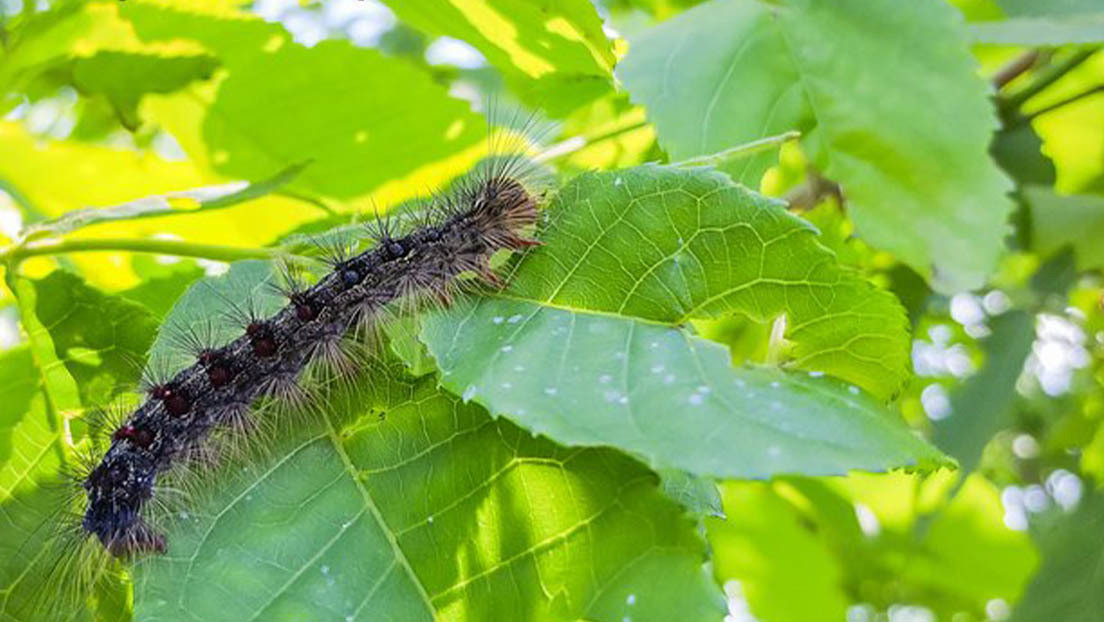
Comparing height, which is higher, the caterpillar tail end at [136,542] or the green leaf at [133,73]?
the green leaf at [133,73]

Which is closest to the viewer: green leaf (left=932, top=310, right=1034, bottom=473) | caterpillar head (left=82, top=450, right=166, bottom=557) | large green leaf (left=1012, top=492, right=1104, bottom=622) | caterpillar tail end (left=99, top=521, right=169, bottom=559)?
caterpillar tail end (left=99, top=521, right=169, bottom=559)

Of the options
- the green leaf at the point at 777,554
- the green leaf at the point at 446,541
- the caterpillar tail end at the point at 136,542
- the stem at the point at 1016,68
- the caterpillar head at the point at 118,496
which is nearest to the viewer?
the green leaf at the point at 446,541

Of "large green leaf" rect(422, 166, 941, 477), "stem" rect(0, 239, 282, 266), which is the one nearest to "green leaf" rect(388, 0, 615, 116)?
"large green leaf" rect(422, 166, 941, 477)

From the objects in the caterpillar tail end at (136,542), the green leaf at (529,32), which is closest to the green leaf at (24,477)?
the caterpillar tail end at (136,542)

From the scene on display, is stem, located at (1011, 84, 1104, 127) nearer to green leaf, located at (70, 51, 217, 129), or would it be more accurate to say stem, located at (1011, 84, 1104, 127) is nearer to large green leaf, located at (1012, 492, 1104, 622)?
large green leaf, located at (1012, 492, 1104, 622)

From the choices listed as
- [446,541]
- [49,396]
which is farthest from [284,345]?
[446,541]

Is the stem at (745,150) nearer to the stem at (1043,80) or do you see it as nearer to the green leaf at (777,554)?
the stem at (1043,80)
